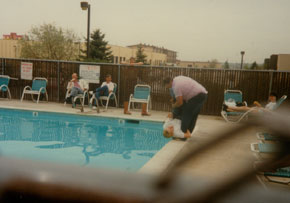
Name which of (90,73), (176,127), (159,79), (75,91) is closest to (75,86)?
(75,91)

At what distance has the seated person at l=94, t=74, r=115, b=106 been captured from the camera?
39.3 ft

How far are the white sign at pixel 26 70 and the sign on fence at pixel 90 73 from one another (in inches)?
114

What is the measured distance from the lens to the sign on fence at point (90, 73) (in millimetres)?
12891

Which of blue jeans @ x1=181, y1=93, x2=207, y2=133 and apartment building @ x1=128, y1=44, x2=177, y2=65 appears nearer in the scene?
blue jeans @ x1=181, y1=93, x2=207, y2=133

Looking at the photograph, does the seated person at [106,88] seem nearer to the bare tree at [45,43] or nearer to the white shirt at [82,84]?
the white shirt at [82,84]

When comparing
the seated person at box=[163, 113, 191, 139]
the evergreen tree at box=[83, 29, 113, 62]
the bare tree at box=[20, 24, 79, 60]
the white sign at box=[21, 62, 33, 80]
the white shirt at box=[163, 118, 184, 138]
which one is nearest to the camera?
the seated person at box=[163, 113, 191, 139]

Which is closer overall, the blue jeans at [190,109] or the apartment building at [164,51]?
the blue jeans at [190,109]

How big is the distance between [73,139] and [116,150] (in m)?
1.60

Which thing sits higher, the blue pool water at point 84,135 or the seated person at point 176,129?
the seated person at point 176,129

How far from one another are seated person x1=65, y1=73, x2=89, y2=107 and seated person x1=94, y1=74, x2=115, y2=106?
723 millimetres

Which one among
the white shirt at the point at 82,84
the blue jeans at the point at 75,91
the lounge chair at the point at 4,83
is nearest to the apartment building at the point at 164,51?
the lounge chair at the point at 4,83

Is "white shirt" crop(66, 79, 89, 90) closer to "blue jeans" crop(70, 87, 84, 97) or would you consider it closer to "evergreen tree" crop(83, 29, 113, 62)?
"blue jeans" crop(70, 87, 84, 97)

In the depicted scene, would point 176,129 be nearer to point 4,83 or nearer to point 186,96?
point 186,96

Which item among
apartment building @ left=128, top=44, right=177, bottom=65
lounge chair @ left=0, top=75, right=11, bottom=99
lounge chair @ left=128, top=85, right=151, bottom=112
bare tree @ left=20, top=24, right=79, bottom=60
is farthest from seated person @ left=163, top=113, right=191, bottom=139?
apartment building @ left=128, top=44, right=177, bottom=65
